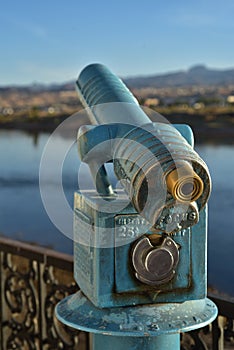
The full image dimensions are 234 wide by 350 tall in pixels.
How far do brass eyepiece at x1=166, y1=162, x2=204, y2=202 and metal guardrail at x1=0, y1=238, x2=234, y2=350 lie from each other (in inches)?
41.3

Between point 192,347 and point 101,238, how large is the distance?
733 mm

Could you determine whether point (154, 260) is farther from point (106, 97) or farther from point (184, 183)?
point (106, 97)

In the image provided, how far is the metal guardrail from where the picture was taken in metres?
2.28

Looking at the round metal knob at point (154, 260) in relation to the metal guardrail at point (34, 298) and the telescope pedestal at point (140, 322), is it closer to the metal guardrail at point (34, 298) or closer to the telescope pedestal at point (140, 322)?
the telescope pedestal at point (140, 322)

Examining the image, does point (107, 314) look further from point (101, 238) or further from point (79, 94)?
point (79, 94)

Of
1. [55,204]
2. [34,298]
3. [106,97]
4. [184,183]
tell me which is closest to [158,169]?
[184,183]

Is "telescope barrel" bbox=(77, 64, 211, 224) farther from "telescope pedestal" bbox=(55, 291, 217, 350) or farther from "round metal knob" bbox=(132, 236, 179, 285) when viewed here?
"telescope pedestal" bbox=(55, 291, 217, 350)

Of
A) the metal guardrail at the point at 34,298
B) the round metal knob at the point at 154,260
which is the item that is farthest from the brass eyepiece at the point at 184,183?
the metal guardrail at the point at 34,298

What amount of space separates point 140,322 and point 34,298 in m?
1.03

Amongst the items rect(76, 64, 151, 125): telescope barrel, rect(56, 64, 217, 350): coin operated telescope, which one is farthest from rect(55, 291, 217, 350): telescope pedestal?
rect(76, 64, 151, 125): telescope barrel

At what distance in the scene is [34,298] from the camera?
2379mm

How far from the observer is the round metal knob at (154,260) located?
1.40m

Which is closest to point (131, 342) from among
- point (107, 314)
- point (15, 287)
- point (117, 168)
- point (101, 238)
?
point (107, 314)

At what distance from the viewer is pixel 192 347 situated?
1.93 meters
